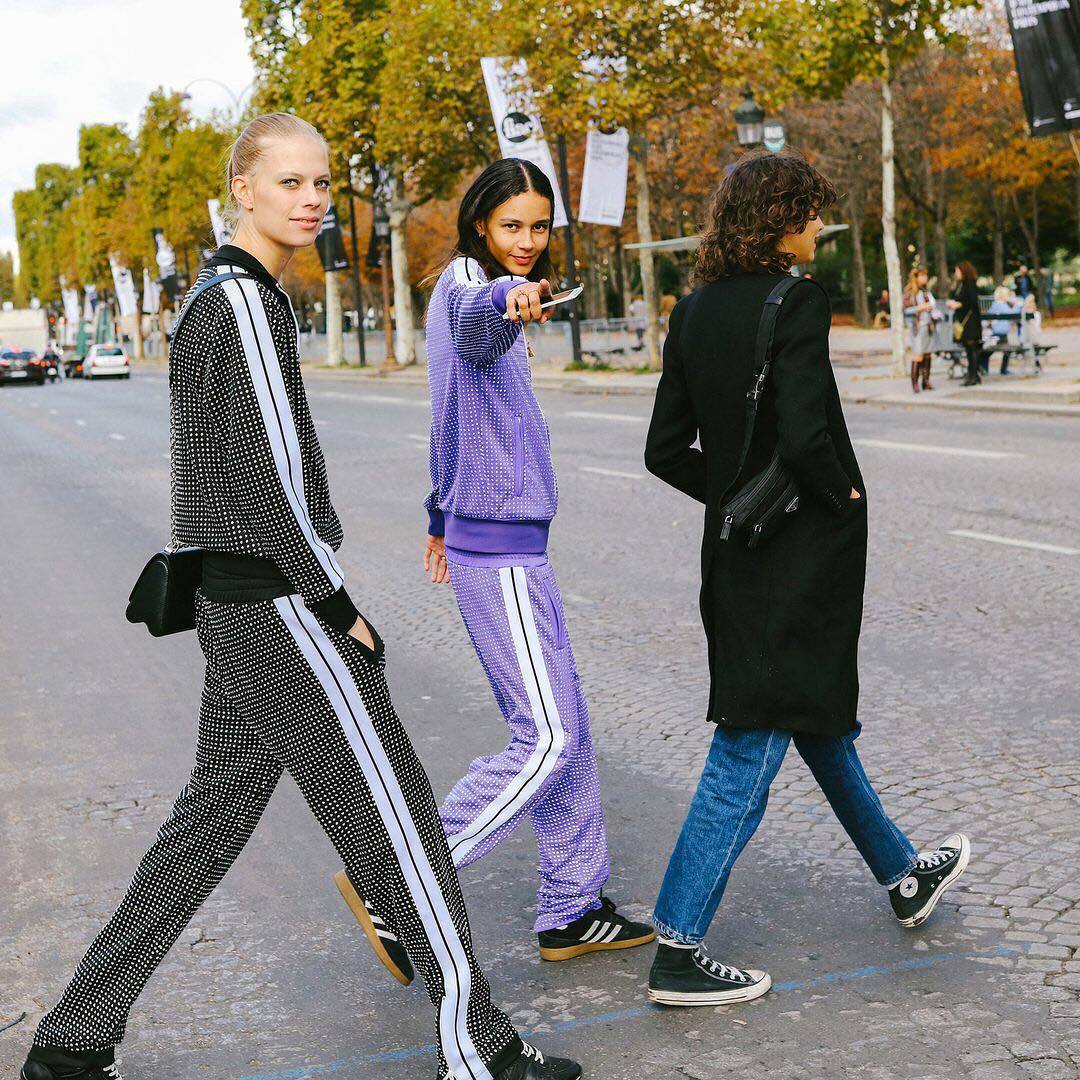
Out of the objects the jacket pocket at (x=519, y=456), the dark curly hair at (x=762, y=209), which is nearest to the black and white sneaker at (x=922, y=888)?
the jacket pocket at (x=519, y=456)

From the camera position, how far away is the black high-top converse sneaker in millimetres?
3102

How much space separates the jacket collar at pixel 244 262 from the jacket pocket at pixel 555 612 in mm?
1048

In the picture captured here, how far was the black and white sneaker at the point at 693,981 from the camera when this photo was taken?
343 centimetres

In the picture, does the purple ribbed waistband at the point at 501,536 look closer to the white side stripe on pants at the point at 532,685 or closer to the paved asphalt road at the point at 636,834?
the white side stripe on pants at the point at 532,685

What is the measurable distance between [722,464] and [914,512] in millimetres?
7991

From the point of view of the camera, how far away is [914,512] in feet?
36.3

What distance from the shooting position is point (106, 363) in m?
59.0

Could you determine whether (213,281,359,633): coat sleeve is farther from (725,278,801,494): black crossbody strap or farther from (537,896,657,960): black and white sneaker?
(537,896,657,960): black and white sneaker

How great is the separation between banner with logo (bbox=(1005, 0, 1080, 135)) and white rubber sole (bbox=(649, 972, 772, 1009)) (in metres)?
16.1

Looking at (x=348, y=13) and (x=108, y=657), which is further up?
(x=348, y=13)

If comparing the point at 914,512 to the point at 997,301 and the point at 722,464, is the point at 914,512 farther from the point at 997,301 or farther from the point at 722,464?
the point at 997,301

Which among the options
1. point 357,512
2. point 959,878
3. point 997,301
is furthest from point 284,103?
point 959,878

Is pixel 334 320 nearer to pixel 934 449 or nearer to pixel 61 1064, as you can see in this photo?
pixel 934 449

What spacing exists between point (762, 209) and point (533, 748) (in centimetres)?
128
